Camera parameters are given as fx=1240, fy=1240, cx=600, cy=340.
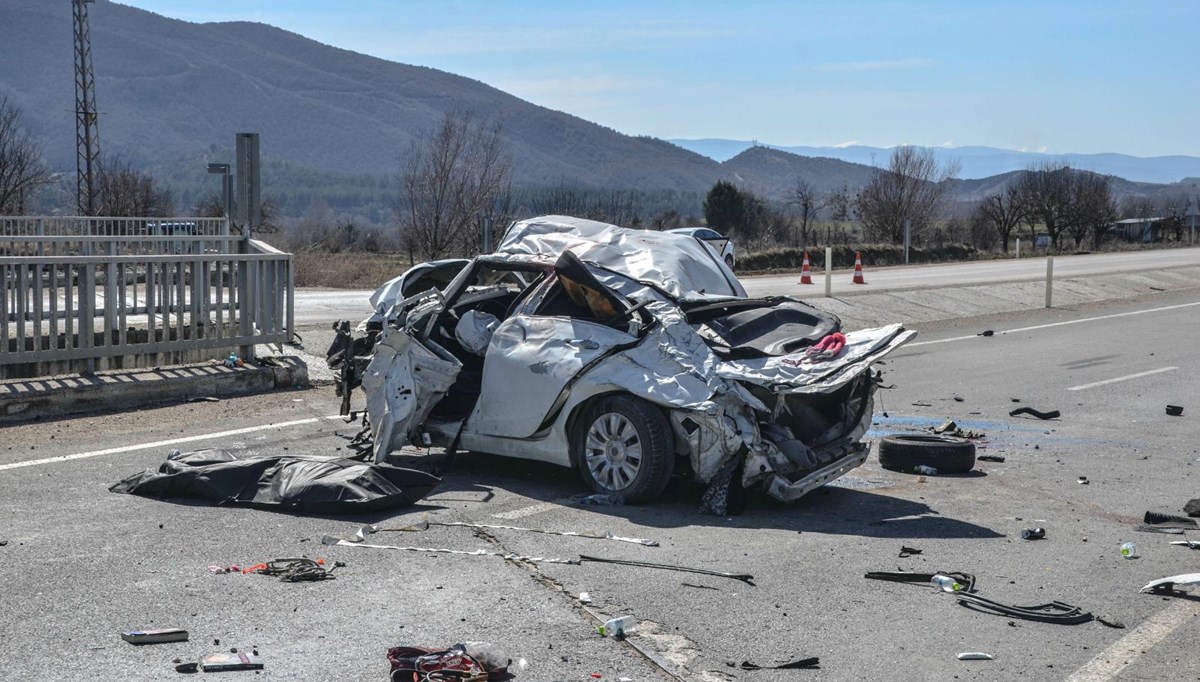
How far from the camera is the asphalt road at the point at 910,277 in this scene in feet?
73.4

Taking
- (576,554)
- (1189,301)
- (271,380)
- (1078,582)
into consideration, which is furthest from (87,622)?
(1189,301)

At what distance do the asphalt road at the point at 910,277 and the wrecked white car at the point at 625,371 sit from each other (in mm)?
8284

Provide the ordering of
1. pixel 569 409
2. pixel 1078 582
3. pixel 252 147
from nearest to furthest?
1. pixel 1078 582
2. pixel 569 409
3. pixel 252 147

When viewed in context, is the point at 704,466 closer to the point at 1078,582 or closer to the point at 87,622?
the point at 1078,582

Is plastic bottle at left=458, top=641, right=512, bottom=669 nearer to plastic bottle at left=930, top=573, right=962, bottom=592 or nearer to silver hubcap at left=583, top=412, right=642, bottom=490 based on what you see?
plastic bottle at left=930, top=573, right=962, bottom=592

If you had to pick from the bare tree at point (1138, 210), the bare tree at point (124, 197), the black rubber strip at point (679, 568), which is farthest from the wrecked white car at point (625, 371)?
the bare tree at point (1138, 210)

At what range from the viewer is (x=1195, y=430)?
37.7ft

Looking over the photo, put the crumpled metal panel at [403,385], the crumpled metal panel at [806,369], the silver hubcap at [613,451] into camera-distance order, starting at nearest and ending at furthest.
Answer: the crumpled metal panel at [806,369]
the silver hubcap at [613,451]
the crumpled metal panel at [403,385]

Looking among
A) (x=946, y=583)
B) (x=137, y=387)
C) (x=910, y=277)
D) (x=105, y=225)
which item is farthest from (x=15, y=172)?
(x=946, y=583)

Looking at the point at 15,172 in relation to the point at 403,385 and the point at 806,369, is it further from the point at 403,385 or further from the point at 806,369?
the point at 806,369

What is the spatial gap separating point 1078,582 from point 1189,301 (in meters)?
27.1

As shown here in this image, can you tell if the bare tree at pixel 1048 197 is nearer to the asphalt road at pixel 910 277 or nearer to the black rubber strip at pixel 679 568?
the asphalt road at pixel 910 277

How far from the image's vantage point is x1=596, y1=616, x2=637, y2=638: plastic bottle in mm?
5312

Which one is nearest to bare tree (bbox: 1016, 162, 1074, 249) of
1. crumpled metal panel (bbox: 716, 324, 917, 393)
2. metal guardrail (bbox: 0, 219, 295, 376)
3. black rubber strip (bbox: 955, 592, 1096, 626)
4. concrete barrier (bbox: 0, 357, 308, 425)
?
metal guardrail (bbox: 0, 219, 295, 376)
